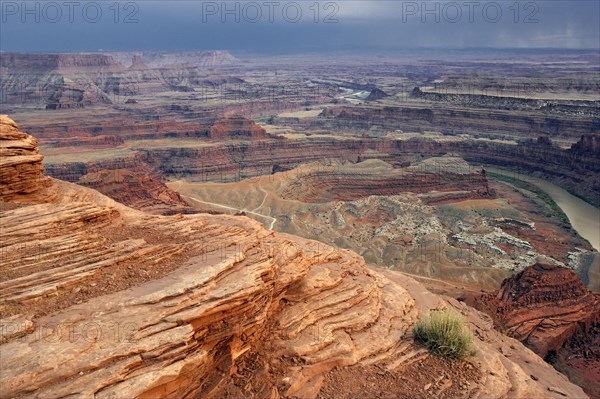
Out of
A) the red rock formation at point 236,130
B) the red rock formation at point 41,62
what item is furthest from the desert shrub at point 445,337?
the red rock formation at point 41,62

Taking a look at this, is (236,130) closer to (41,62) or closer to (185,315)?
(185,315)

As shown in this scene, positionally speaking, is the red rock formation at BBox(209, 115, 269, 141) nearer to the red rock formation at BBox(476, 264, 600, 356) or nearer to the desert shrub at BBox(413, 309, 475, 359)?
the red rock formation at BBox(476, 264, 600, 356)

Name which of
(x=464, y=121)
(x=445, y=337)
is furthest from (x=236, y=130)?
(x=445, y=337)

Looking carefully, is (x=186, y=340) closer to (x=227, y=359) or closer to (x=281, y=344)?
(x=227, y=359)

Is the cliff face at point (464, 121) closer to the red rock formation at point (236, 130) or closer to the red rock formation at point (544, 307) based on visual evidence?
the red rock formation at point (236, 130)

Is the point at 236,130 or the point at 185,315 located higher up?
the point at 236,130

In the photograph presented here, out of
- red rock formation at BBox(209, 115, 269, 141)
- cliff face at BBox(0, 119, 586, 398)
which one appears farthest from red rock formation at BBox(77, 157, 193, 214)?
red rock formation at BBox(209, 115, 269, 141)

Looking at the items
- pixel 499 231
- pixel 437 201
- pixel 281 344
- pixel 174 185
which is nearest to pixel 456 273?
pixel 499 231
